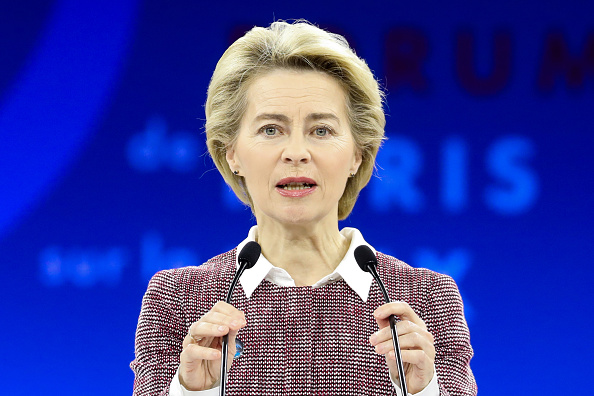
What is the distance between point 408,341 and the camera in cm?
124

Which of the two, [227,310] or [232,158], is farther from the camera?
[232,158]

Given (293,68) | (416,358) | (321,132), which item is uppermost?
(293,68)

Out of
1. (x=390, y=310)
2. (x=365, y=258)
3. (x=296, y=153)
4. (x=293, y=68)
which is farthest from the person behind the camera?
(x=293, y=68)

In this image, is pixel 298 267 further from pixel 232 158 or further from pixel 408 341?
pixel 408 341

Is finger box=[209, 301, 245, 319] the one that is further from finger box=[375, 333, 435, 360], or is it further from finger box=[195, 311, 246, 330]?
finger box=[375, 333, 435, 360]

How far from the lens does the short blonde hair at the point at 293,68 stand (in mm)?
1611

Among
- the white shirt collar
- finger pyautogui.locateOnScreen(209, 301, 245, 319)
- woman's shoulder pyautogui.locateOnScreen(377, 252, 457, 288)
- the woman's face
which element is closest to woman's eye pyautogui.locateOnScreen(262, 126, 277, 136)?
the woman's face

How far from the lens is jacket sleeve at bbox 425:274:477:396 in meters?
1.52

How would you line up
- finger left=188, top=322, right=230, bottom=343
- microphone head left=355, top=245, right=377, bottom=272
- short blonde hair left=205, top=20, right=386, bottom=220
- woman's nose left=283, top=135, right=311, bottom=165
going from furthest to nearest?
short blonde hair left=205, top=20, right=386, bottom=220 < woman's nose left=283, top=135, right=311, bottom=165 < microphone head left=355, top=245, right=377, bottom=272 < finger left=188, top=322, right=230, bottom=343

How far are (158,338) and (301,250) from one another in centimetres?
34

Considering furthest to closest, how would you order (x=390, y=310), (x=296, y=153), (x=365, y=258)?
(x=296, y=153), (x=365, y=258), (x=390, y=310)

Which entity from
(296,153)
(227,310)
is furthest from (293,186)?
(227,310)

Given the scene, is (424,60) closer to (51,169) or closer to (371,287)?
(51,169)

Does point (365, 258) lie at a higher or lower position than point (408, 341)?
higher
